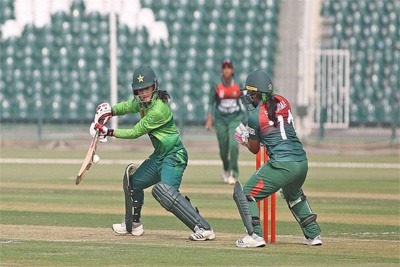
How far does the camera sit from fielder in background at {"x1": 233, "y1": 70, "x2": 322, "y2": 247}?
11.7 m

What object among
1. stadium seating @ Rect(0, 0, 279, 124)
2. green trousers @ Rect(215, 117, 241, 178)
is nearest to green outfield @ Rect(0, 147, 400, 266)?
green trousers @ Rect(215, 117, 241, 178)

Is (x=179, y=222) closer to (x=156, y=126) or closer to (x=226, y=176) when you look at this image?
(x=156, y=126)

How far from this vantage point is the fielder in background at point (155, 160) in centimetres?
1230

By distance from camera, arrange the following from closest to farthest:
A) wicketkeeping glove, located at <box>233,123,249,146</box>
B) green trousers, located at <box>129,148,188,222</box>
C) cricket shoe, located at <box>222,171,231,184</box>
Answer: wicketkeeping glove, located at <box>233,123,249,146</box>, green trousers, located at <box>129,148,188,222</box>, cricket shoe, located at <box>222,171,231,184</box>

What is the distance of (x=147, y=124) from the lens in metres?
12.5

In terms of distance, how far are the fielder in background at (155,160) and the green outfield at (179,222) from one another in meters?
0.25

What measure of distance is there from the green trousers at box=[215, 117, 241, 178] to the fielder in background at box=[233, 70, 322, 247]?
328 inches

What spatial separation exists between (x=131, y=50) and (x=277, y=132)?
22.7 metres

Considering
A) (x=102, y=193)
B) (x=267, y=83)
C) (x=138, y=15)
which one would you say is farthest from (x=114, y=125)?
(x=267, y=83)

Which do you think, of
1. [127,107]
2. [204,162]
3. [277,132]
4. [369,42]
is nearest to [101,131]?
[127,107]

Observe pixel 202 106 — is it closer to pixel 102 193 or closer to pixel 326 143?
pixel 326 143

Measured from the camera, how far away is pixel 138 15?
3419cm

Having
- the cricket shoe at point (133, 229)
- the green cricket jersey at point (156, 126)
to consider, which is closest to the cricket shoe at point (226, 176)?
the cricket shoe at point (133, 229)

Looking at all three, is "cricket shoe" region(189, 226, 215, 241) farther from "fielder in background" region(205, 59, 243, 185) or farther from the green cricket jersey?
"fielder in background" region(205, 59, 243, 185)
